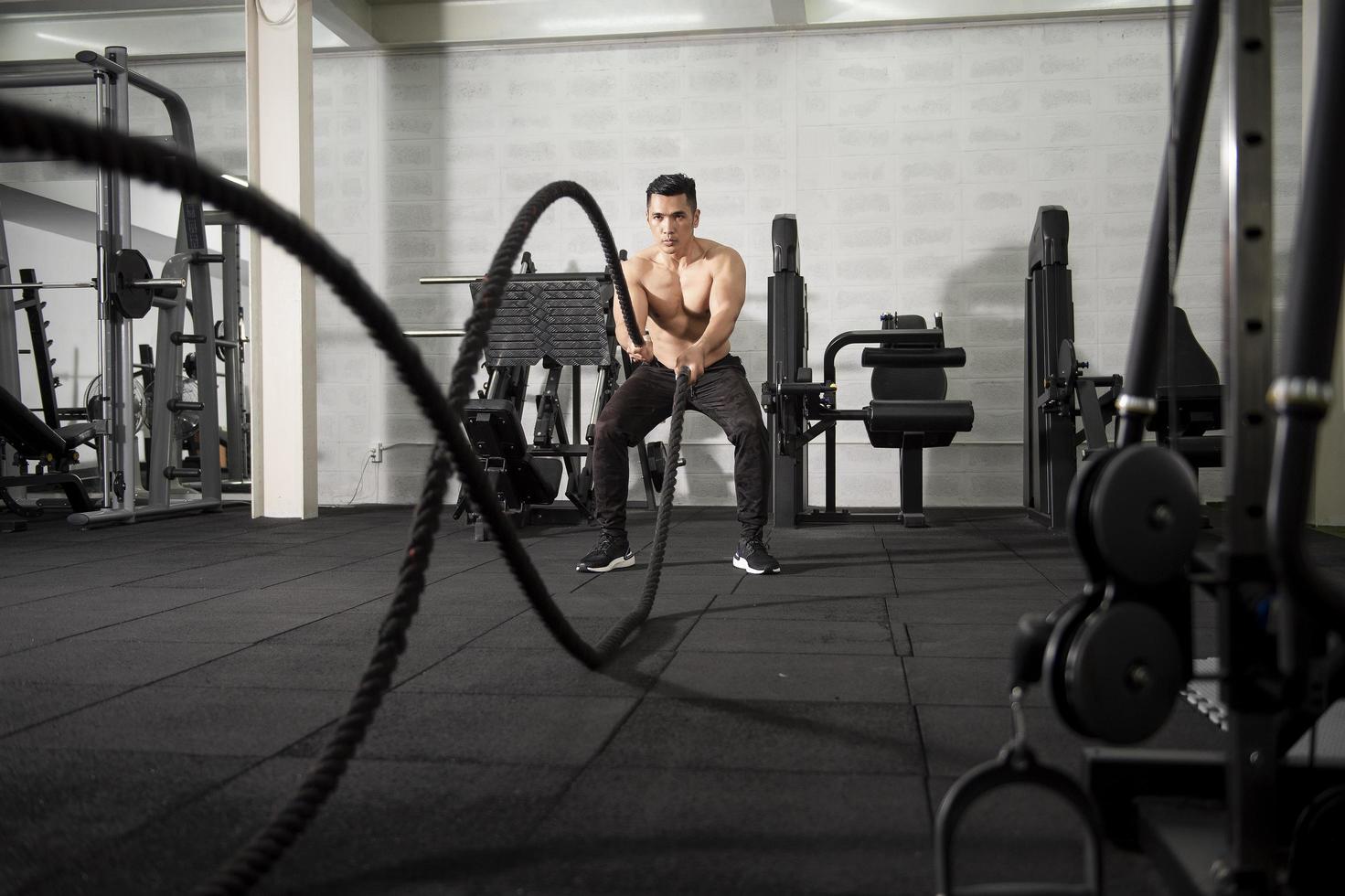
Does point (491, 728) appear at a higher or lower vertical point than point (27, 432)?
lower

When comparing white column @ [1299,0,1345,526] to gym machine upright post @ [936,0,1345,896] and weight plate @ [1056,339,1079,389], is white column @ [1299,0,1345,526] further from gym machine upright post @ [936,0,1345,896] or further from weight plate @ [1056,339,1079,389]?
gym machine upright post @ [936,0,1345,896]

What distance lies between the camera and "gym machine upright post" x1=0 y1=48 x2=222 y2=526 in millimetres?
5102

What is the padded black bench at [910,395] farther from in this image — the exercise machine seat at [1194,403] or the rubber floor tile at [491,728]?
the rubber floor tile at [491,728]

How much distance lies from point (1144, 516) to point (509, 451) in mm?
3778

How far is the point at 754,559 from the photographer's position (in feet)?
11.3

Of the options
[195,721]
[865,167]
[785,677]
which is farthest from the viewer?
[865,167]

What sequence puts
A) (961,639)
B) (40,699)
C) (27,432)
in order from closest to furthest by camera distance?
(40,699) < (961,639) < (27,432)

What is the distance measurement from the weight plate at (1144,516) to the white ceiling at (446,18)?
17.5ft

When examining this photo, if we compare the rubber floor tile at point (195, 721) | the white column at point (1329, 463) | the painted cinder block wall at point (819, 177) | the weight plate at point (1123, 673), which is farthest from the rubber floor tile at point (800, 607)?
the white column at point (1329, 463)

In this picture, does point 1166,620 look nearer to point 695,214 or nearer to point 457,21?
point 695,214

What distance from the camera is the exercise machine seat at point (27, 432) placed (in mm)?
5062

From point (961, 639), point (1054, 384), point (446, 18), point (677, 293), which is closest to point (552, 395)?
point (677, 293)

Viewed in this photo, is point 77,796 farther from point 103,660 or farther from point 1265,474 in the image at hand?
point 1265,474

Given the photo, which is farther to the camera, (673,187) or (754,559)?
(673,187)
